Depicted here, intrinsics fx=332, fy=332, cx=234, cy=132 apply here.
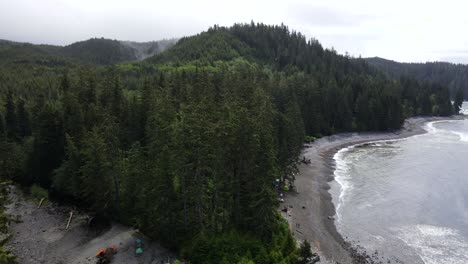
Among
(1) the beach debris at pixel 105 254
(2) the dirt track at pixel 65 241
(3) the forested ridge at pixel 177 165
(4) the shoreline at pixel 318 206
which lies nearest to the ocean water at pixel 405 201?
(4) the shoreline at pixel 318 206

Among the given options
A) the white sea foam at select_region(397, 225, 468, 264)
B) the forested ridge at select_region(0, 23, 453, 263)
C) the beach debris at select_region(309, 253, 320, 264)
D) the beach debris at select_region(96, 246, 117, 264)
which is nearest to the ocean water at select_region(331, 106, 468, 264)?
the white sea foam at select_region(397, 225, 468, 264)

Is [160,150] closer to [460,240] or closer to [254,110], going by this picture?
[254,110]

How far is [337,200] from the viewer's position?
186 feet

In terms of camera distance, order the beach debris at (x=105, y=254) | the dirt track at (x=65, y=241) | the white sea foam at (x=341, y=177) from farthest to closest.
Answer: the white sea foam at (x=341, y=177), the dirt track at (x=65, y=241), the beach debris at (x=105, y=254)

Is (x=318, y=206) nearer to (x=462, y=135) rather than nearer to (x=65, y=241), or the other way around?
(x=65, y=241)

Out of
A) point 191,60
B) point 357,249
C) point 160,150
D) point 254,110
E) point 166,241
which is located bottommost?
point 357,249

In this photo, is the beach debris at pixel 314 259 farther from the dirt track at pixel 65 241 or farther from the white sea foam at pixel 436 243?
the dirt track at pixel 65 241

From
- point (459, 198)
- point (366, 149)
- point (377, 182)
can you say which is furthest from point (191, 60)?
point (459, 198)

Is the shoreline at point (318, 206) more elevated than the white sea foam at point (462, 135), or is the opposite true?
the white sea foam at point (462, 135)

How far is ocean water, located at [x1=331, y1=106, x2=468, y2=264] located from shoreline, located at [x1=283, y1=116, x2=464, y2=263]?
5.64 feet

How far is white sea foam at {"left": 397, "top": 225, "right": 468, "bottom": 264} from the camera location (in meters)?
40.1

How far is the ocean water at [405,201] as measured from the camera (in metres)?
42.7

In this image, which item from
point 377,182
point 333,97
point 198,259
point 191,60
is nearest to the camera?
point 198,259

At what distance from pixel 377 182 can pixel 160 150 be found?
4899 cm
